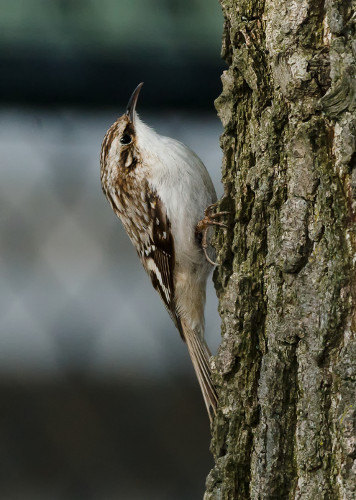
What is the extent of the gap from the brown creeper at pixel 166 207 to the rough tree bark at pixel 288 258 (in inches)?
28.0

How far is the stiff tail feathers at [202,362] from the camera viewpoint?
203 cm

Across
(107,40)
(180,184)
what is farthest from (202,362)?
(107,40)

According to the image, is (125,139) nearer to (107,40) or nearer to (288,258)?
(107,40)

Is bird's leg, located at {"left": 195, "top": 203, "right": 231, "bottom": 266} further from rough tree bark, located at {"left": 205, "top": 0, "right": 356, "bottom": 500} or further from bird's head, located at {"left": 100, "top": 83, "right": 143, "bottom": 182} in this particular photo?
rough tree bark, located at {"left": 205, "top": 0, "right": 356, "bottom": 500}

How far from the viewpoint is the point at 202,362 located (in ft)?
7.63

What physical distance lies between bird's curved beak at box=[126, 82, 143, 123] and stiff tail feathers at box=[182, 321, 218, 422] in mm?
724

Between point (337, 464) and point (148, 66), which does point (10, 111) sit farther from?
point (337, 464)

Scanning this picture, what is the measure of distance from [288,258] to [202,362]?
1.05 meters

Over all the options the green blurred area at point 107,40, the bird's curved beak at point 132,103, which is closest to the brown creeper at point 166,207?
→ the bird's curved beak at point 132,103

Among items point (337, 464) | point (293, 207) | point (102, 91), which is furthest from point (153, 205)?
point (337, 464)

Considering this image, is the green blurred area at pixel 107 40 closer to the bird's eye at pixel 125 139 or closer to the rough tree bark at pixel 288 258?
the bird's eye at pixel 125 139

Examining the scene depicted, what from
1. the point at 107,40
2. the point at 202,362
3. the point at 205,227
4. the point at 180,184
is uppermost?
the point at 107,40

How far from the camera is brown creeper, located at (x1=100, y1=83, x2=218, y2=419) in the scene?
237 centimetres

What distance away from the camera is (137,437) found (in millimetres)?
3283
